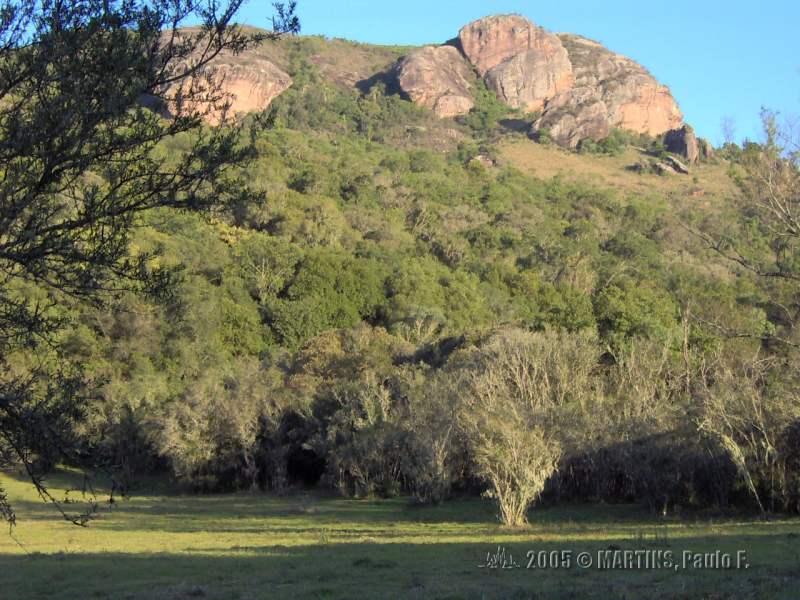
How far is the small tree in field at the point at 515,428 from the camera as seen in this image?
950 inches

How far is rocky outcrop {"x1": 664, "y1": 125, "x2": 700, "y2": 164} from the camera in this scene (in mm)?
138250

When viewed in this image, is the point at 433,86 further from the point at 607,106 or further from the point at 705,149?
the point at 705,149

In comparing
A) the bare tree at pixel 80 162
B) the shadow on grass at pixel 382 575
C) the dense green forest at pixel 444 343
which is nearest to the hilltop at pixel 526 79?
the dense green forest at pixel 444 343

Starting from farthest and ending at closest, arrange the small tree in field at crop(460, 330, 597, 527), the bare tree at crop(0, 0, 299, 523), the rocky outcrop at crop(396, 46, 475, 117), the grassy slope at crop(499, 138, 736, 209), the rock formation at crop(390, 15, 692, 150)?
the rocky outcrop at crop(396, 46, 475, 117) < the rock formation at crop(390, 15, 692, 150) < the grassy slope at crop(499, 138, 736, 209) < the small tree in field at crop(460, 330, 597, 527) < the bare tree at crop(0, 0, 299, 523)

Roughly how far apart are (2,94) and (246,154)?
85.3 inches

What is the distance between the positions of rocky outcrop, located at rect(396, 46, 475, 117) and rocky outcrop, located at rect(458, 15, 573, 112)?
9.21 metres

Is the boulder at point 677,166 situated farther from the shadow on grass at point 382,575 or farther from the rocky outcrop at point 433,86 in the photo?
the shadow on grass at point 382,575

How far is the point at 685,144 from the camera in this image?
140 meters

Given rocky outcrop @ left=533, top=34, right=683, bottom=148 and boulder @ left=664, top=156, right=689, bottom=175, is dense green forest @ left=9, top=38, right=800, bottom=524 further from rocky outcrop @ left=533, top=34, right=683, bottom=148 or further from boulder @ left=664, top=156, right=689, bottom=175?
rocky outcrop @ left=533, top=34, right=683, bottom=148

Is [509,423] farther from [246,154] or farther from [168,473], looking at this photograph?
[168,473]

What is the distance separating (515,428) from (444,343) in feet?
79.1
